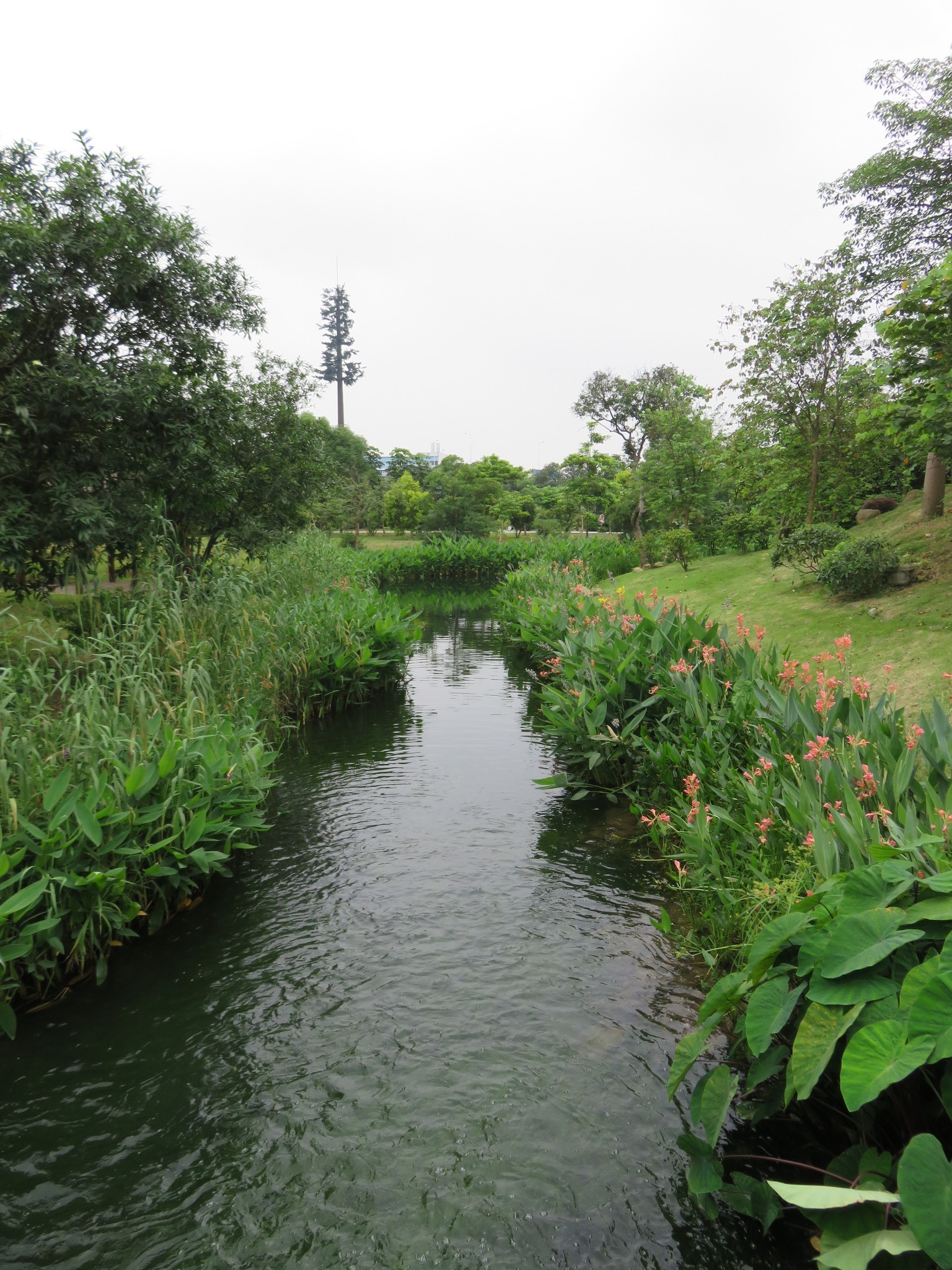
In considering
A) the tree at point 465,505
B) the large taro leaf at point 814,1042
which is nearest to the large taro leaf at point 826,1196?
the large taro leaf at point 814,1042

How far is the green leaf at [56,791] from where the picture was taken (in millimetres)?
3578

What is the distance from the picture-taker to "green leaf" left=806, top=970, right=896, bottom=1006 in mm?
1986

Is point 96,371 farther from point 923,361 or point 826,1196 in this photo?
point 923,361

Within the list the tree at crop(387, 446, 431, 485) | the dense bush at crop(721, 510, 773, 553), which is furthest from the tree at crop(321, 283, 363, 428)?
the dense bush at crop(721, 510, 773, 553)

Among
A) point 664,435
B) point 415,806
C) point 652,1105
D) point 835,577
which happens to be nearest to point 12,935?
point 652,1105

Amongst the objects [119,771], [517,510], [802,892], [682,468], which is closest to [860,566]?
[802,892]

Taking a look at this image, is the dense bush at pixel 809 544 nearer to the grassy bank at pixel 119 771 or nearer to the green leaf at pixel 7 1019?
the grassy bank at pixel 119 771

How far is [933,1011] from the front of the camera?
179 cm

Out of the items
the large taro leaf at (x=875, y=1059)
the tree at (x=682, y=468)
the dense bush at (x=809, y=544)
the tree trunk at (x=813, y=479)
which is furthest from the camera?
the tree at (x=682, y=468)

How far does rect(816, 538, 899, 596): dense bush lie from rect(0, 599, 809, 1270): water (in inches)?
279

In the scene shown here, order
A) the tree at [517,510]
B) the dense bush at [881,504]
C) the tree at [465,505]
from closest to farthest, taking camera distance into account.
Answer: the dense bush at [881,504] < the tree at [465,505] < the tree at [517,510]

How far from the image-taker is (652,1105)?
9.90 feet

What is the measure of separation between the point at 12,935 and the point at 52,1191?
118 cm

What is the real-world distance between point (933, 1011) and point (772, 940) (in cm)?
53
